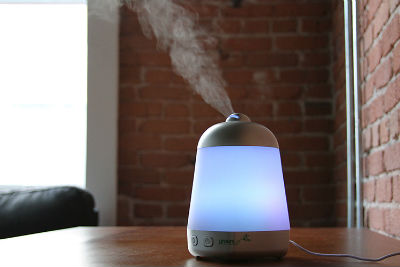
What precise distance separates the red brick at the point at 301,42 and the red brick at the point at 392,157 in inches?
37.6

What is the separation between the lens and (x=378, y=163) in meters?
1.27

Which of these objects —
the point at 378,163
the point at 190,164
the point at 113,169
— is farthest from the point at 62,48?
the point at 378,163

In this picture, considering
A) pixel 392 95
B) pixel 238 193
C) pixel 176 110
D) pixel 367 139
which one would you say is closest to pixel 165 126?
pixel 176 110

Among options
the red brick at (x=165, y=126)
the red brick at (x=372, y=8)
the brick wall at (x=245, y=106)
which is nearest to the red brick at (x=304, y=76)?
the brick wall at (x=245, y=106)

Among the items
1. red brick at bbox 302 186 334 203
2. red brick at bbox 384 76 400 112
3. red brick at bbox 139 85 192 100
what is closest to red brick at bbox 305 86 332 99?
red brick at bbox 302 186 334 203

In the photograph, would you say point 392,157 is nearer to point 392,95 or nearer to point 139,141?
point 392,95

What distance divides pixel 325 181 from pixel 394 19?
1.02 meters

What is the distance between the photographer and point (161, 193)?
2.04 m

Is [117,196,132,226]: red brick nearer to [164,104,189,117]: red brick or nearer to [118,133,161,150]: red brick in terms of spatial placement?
[118,133,161,150]: red brick

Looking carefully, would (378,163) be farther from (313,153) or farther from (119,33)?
(119,33)

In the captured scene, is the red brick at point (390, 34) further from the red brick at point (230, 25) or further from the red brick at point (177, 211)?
the red brick at point (177, 211)

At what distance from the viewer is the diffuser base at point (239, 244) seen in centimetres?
62

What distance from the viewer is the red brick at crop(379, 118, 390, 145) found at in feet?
3.83

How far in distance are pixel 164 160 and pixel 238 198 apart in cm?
142
